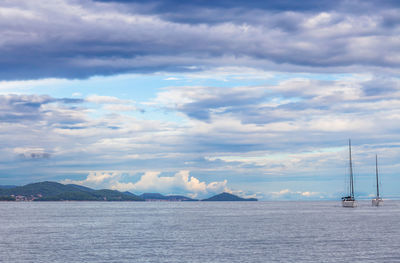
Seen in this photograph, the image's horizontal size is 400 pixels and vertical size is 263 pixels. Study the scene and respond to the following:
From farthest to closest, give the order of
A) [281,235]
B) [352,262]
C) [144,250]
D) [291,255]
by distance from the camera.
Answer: [281,235], [144,250], [291,255], [352,262]

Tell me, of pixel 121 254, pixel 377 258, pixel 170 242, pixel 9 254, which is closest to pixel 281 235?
pixel 170 242

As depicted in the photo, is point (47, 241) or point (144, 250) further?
point (47, 241)

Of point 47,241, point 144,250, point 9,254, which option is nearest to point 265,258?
point 144,250

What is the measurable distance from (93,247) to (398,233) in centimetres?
6881

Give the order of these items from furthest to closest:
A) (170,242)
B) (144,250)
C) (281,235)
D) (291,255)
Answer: (281,235), (170,242), (144,250), (291,255)

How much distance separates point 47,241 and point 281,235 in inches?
1907

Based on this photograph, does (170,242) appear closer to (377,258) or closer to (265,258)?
(265,258)

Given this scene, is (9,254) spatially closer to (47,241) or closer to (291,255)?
(47,241)

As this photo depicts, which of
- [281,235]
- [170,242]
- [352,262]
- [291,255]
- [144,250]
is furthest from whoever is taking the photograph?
[281,235]

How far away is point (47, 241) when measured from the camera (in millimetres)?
102812

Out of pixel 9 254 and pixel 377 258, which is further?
pixel 9 254

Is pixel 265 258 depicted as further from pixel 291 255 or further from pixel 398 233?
pixel 398 233

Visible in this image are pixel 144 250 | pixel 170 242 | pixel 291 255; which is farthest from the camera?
pixel 170 242

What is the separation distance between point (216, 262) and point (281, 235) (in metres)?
39.9
